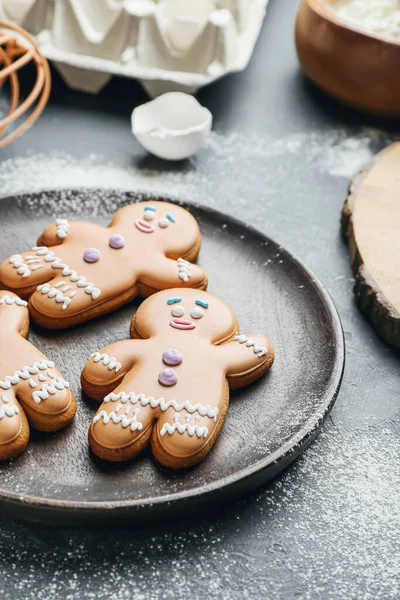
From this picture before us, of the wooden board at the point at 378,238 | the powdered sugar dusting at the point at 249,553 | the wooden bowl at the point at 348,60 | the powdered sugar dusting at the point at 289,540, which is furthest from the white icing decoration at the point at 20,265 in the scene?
the wooden bowl at the point at 348,60

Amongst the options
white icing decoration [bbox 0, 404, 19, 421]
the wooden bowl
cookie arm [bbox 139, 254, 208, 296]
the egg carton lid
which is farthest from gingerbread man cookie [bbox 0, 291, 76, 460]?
the wooden bowl

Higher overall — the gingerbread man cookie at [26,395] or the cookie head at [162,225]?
the cookie head at [162,225]

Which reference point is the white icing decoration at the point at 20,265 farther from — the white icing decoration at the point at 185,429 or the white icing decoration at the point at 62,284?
the white icing decoration at the point at 185,429

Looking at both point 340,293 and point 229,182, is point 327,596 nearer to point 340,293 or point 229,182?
Result: point 340,293

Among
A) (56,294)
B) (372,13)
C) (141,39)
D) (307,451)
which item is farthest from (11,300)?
(372,13)

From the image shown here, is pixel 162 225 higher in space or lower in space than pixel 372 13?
lower

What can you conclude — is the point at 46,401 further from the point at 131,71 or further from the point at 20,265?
the point at 131,71

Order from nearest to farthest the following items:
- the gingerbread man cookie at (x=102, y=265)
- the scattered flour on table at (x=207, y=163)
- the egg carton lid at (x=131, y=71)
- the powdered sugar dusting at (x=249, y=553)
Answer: the powdered sugar dusting at (x=249, y=553) → the gingerbread man cookie at (x=102, y=265) → the scattered flour on table at (x=207, y=163) → the egg carton lid at (x=131, y=71)
